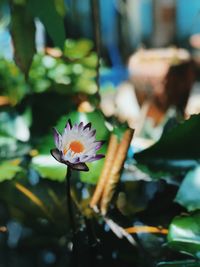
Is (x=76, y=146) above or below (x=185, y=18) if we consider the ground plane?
below

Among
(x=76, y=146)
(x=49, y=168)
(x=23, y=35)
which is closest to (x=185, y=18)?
(x=23, y=35)

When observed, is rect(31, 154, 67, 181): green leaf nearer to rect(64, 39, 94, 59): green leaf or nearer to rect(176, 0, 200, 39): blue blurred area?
rect(64, 39, 94, 59): green leaf

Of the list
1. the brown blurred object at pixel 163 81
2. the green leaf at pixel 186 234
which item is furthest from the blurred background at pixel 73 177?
the brown blurred object at pixel 163 81

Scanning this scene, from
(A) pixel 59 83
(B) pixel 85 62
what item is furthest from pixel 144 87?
(A) pixel 59 83

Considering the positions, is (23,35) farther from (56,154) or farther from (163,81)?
(163,81)

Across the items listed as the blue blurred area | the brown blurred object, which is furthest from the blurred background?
the blue blurred area

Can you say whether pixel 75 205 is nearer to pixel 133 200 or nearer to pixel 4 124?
pixel 133 200

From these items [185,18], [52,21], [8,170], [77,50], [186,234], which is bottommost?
[186,234]

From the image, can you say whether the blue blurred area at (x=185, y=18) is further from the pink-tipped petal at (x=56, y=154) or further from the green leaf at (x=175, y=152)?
the pink-tipped petal at (x=56, y=154)
